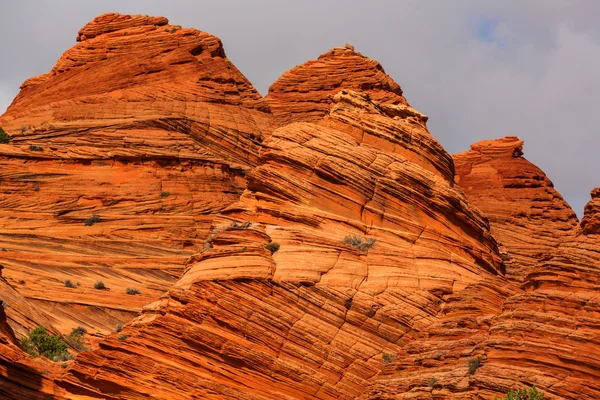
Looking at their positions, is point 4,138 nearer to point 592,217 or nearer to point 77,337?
point 77,337

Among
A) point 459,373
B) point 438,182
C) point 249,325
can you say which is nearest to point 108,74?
point 438,182

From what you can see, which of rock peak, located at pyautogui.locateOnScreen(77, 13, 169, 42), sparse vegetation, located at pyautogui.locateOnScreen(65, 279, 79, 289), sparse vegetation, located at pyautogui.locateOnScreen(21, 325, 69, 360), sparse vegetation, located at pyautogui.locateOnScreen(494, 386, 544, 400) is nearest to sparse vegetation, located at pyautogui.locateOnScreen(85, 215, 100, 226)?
sparse vegetation, located at pyautogui.locateOnScreen(65, 279, 79, 289)

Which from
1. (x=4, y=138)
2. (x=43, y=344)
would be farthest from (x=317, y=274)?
(x=4, y=138)

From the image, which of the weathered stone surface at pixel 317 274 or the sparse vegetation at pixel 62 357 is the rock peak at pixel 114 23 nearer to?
the weathered stone surface at pixel 317 274

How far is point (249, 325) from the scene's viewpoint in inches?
1874

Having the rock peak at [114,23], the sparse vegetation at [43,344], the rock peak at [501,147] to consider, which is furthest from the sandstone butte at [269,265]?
the rock peak at [501,147]

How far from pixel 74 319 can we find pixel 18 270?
5086 millimetres

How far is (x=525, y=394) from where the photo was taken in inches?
1620

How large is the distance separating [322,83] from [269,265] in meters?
43.7

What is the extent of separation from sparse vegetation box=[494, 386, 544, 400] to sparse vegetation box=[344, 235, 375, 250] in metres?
12.0

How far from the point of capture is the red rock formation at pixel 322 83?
297 feet

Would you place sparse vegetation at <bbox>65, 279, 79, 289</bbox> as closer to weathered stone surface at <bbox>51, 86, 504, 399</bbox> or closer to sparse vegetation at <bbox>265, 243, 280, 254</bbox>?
weathered stone surface at <bbox>51, 86, 504, 399</bbox>

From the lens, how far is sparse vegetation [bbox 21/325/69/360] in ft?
177

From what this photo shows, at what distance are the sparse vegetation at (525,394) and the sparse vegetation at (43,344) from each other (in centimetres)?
1848
